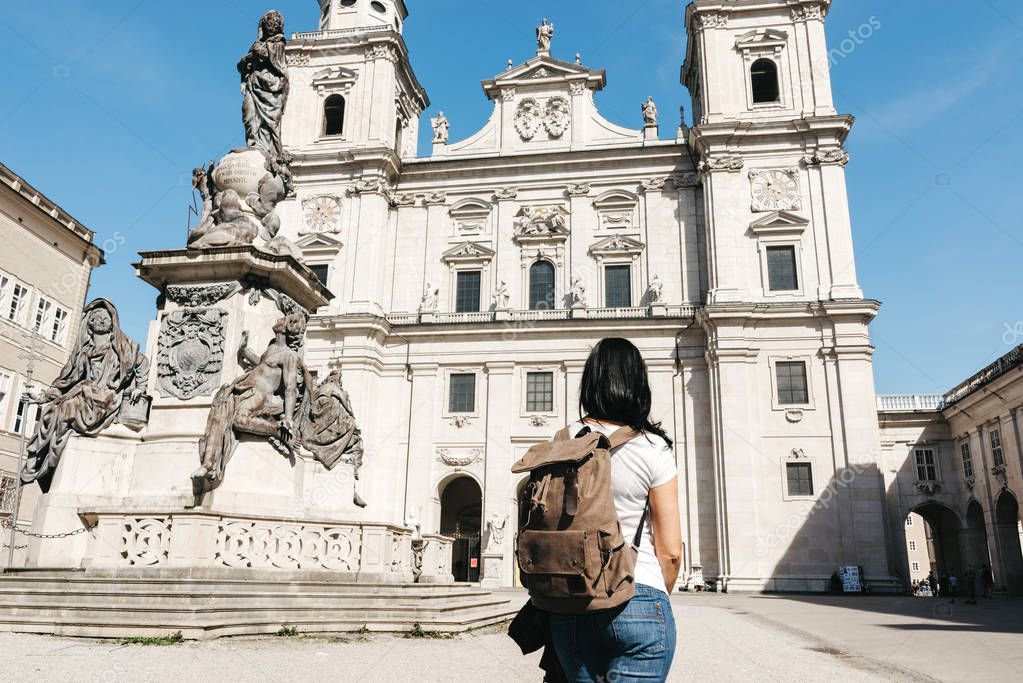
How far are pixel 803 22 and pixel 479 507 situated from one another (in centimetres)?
2487

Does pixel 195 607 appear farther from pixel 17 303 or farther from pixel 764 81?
pixel 764 81

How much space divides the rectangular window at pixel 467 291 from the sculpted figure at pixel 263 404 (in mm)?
21410

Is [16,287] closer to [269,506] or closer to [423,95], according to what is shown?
[423,95]

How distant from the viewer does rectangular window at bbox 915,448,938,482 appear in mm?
36094

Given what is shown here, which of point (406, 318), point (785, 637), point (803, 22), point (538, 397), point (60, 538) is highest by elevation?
point (803, 22)

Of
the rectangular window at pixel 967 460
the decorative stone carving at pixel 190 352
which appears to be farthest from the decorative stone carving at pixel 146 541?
the rectangular window at pixel 967 460

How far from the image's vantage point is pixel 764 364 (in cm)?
2805

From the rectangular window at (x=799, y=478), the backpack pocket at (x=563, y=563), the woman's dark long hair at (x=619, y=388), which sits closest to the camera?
the backpack pocket at (x=563, y=563)

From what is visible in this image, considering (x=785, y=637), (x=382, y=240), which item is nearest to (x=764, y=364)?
(x=382, y=240)

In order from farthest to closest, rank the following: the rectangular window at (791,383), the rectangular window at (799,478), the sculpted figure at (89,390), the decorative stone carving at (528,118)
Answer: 1. the decorative stone carving at (528,118)
2. the rectangular window at (791,383)
3. the rectangular window at (799,478)
4. the sculpted figure at (89,390)

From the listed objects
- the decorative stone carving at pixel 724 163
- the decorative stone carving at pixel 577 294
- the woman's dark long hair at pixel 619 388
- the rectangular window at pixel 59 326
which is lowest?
the woman's dark long hair at pixel 619 388

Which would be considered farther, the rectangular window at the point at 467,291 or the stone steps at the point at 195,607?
the rectangular window at the point at 467,291

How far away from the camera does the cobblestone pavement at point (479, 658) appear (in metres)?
5.84

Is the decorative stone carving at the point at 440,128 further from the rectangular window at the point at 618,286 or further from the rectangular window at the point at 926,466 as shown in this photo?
the rectangular window at the point at 926,466
